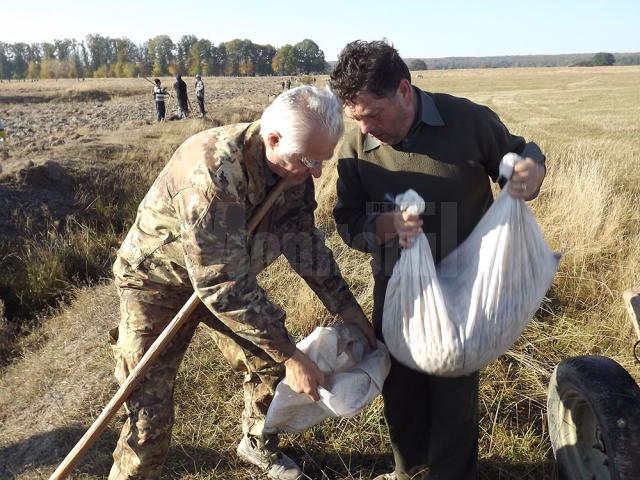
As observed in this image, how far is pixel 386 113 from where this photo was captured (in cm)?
192

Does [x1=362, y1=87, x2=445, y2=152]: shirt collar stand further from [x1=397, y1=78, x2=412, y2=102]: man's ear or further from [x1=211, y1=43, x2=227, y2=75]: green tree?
[x1=211, y1=43, x2=227, y2=75]: green tree

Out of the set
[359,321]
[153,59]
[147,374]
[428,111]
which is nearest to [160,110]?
[147,374]

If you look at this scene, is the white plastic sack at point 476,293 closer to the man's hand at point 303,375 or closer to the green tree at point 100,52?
the man's hand at point 303,375

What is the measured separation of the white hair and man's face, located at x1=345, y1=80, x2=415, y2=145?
0.16m

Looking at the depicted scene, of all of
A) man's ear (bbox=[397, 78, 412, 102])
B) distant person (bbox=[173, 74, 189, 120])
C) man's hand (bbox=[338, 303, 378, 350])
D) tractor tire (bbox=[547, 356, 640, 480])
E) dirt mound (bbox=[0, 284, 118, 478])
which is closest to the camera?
tractor tire (bbox=[547, 356, 640, 480])

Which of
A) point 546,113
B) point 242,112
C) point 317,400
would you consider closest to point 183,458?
point 317,400

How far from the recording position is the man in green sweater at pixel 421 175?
6.15 ft

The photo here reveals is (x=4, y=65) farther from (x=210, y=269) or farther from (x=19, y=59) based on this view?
(x=210, y=269)

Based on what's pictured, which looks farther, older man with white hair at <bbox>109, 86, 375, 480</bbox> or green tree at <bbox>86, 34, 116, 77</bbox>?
green tree at <bbox>86, 34, 116, 77</bbox>

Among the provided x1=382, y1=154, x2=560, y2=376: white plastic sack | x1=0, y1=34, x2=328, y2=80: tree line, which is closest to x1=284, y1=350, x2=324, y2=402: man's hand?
x1=382, y1=154, x2=560, y2=376: white plastic sack

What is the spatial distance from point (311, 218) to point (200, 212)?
70cm

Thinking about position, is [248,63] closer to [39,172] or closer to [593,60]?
[593,60]

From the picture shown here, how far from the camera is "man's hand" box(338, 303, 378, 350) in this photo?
2.24m

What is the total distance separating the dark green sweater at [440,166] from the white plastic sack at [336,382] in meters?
0.39
